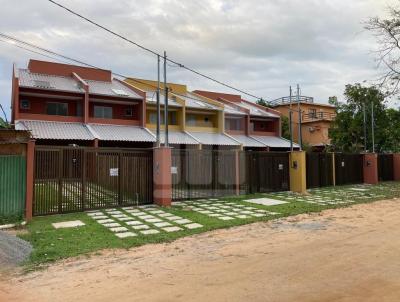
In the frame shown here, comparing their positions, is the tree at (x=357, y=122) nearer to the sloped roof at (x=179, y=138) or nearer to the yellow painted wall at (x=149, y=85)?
the sloped roof at (x=179, y=138)

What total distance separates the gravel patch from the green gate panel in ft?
7.79

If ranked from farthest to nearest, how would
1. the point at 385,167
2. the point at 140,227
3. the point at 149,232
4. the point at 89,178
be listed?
1. the point at 385,167
2. the point at 89,178
3. the point at 140,227
4. the point at 149,232

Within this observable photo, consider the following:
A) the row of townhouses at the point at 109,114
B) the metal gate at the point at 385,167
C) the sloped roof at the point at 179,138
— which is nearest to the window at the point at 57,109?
the row of townhouses at the point at 109,114

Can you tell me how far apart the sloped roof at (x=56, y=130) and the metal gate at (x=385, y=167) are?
2000 cm

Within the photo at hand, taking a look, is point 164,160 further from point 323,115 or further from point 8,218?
point 323,115

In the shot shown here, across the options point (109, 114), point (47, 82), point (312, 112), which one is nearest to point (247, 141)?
point (109, 114)

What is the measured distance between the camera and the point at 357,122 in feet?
113

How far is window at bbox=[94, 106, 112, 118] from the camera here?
101ft

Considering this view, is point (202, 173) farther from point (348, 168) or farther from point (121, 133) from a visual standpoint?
point (121, 133)

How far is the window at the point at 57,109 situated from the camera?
29.0 meters

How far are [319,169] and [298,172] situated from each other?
3.32 meters

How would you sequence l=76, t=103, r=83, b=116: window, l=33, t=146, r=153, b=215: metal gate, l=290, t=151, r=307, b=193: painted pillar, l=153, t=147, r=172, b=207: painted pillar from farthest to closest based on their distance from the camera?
l=76, t=103, r=83, b=116: window, l=290, t=151, r=307, b=193: painted pillar, l=153, t=147, r=172, b=207: painted pillar, l=33, t=146, r=153, b=215: metal gate

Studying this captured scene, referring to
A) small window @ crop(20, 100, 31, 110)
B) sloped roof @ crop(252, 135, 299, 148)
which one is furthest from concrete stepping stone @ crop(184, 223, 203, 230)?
sloped roof @ crop(252, 135, 299, 148)

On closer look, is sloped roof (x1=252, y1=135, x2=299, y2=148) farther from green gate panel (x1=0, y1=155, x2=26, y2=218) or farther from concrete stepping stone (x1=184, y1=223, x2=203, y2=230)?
green gate panel (x1=0, y1=155, x2=26, y2=218)
